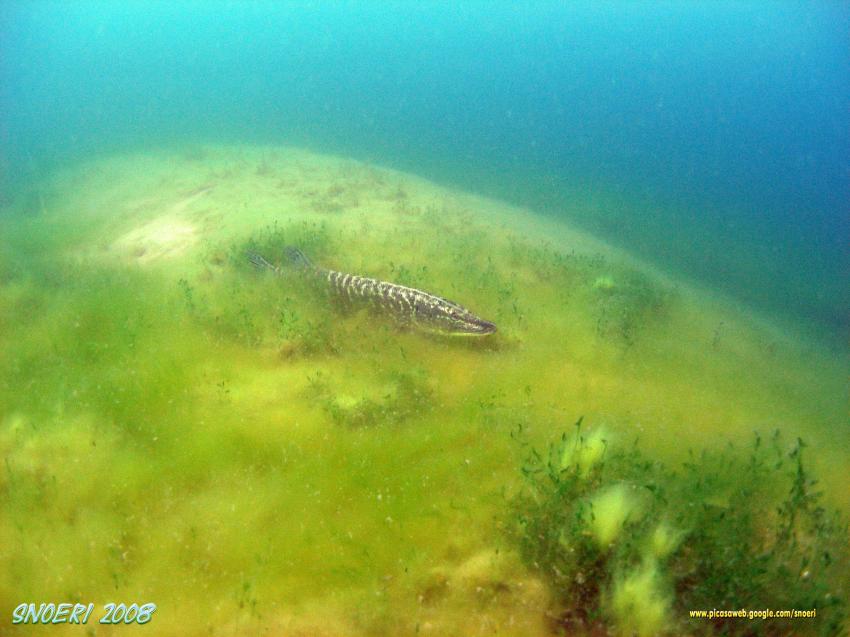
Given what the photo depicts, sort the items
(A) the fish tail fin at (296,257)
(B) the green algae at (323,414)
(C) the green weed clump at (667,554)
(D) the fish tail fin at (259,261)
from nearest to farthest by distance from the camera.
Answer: (C) the green weed clump at (667,554) < (B) the green algae at (323,414) < (A) the fish tail fin at (296,257) < (D) the fish tail fin at (259,261)

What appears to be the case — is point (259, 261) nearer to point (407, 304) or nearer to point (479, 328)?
point (407, 304)

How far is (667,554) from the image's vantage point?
3188mm

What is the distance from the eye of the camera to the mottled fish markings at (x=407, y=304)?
24.1ft

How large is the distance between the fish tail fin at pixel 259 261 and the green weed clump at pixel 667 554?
7.75m

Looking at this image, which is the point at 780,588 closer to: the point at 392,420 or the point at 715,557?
the point at 715,557

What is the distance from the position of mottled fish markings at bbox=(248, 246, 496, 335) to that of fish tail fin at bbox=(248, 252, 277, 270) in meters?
1.29

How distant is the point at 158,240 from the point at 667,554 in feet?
48.4

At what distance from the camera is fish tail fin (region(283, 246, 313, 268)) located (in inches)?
377

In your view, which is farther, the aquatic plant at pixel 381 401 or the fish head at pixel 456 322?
the fish head at pixel 456 322

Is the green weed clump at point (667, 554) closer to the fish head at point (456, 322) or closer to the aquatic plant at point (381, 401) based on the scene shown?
the aquatic plant at point (381, 401)

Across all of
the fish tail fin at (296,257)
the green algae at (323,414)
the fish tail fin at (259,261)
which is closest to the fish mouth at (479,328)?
the green algae at (323,414)

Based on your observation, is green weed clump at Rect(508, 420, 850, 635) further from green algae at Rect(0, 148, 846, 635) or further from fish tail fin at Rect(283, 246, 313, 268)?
fish tail fin at Rect(283, 246, 313, 268)

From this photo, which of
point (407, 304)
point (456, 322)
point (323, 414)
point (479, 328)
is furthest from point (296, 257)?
point (323, 414)

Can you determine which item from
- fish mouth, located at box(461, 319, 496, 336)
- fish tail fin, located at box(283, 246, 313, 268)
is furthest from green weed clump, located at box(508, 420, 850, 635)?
fish tail fin, located at box(283, 246, 313, 268)
